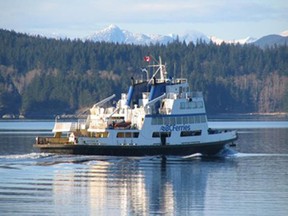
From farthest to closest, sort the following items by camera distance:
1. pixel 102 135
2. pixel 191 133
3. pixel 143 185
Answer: pixel 191 133 → pixel 102 135 → pixel 143 185

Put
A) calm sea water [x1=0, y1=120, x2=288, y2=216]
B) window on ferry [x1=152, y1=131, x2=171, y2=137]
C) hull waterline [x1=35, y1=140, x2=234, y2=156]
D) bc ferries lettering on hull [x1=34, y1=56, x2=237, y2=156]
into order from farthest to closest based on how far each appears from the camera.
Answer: window on ferry [x1=152, y1=131, x2=171, y2=137]
bc ferries lettering on hull [x1=34, y1=56, x2=237, y2=156]
hull waterline [x1=35, y1=140, x2=234, y2=156]
calm sea water [x1=0, y1=120, x2=288, y2=216]

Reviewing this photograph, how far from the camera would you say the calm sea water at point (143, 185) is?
44803 millimetres

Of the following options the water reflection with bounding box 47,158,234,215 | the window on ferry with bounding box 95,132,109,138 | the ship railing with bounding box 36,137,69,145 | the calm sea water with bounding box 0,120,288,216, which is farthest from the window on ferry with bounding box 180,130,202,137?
the ship railing with bounding box 36,137,69,145

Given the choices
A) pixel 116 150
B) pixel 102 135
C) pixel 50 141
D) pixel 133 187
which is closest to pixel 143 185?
pixel 133 187

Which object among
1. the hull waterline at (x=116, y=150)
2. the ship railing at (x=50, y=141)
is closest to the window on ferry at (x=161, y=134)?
the hull waterline at (x=116, y=150)

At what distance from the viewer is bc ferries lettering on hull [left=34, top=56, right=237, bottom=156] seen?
71.8 m

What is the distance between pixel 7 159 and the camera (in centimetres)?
6819

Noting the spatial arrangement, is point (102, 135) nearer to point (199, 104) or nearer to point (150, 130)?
point (150, 130)

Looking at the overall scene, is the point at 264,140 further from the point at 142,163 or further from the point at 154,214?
the point at 154,214

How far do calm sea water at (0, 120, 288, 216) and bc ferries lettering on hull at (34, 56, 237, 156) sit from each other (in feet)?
4.16

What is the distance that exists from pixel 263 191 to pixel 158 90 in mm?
24097

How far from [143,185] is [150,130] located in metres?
18.3

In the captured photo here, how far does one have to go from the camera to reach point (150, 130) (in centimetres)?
7194

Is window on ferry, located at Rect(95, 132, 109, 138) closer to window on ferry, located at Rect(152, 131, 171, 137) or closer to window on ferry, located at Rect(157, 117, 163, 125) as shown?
window on ferry, located at Rect(152, 131, 171, 137)
